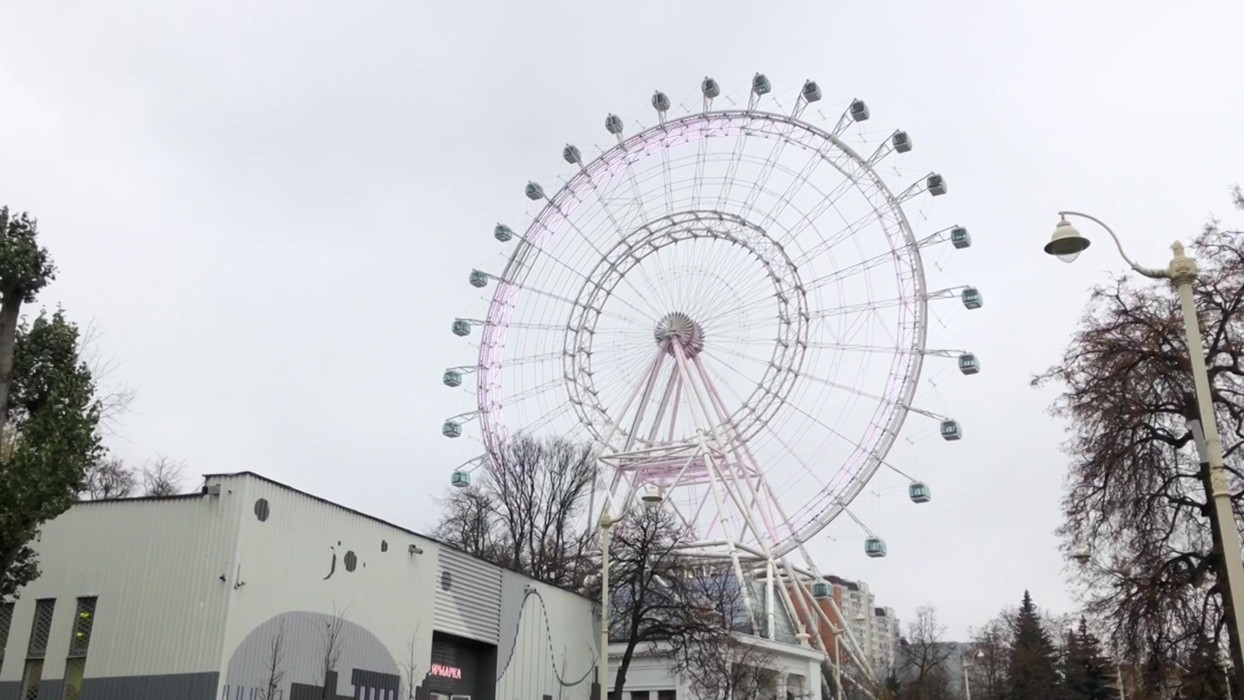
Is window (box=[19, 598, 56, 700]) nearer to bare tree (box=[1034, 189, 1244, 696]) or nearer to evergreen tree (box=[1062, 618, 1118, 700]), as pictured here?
bare tree (box=[1034, 189, 1244, 696])

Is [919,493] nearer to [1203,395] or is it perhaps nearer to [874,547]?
[874,547]

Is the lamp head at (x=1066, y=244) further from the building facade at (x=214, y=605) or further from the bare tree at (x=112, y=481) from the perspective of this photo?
the bare tree at (x=112, y=481)

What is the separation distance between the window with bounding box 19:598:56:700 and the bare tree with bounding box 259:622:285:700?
527cm

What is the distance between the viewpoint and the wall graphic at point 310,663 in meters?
25.8

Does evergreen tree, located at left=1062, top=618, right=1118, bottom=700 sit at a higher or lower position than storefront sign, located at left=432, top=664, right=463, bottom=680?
higher

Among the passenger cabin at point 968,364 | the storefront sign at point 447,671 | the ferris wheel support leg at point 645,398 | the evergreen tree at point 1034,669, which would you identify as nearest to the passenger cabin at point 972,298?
the passenger cabin at point 968,364

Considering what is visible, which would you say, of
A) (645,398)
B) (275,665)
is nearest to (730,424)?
(645,398)

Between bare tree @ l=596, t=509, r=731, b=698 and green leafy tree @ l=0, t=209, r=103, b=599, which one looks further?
bare tree @ l=596, t=509, r=731, b=698

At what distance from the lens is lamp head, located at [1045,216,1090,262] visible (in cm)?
1234

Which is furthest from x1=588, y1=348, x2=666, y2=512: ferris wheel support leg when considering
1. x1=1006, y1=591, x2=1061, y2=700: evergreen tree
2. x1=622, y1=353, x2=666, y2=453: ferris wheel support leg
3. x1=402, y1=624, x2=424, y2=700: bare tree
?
x1=1006, y1=591, x2=1061, y2=700: evergreen tree

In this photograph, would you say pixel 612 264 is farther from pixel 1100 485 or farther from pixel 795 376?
pixel 1100 485

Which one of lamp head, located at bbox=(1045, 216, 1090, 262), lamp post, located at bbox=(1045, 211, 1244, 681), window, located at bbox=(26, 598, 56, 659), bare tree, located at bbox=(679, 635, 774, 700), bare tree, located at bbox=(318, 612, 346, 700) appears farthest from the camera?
bare tree, located at bbox=(679, 635, 774, 700)

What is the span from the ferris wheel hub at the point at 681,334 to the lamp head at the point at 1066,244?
38.4m

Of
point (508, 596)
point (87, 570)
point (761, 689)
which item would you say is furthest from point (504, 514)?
point (87, 570)
